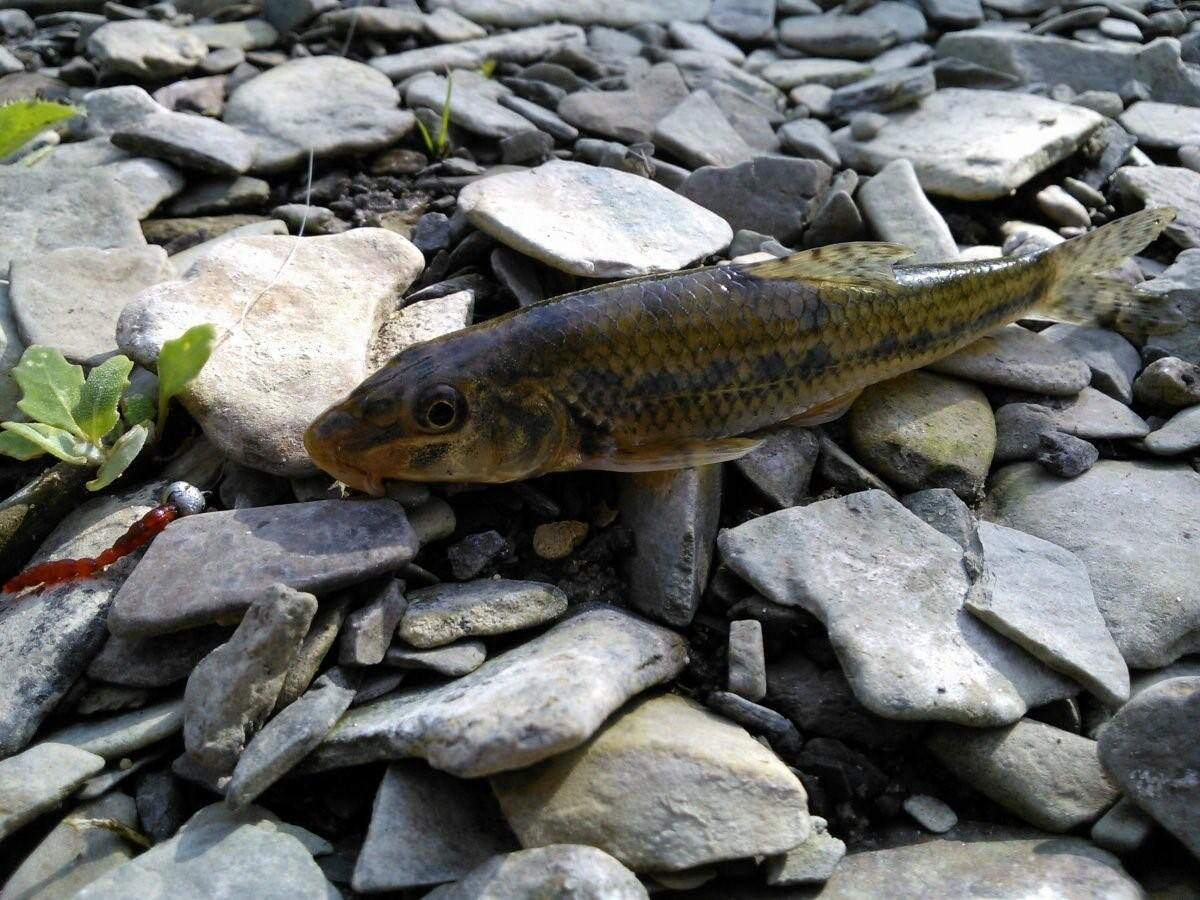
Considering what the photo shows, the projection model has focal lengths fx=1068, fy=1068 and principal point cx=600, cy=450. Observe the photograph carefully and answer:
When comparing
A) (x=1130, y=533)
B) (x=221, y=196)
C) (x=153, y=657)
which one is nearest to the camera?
(x=153, y=657)

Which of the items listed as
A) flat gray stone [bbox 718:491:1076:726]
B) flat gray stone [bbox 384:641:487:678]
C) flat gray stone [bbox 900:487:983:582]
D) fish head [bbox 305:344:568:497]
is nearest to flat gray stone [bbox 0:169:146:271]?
fish head [bbox 305:344:568:497]

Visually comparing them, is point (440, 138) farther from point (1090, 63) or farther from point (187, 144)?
point (1090, 63)

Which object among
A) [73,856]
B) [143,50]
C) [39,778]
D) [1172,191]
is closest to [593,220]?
[39,778]

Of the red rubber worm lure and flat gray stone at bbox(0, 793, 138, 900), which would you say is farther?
the red rubber worm lure

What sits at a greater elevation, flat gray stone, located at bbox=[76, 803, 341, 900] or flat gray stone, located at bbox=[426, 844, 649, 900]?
flat gray stone, located at bbox=[426, 844, 649, 900]

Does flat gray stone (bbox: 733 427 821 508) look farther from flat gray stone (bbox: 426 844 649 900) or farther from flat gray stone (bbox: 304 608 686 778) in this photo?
flat gray stone (bbox: 426 844 649 900)

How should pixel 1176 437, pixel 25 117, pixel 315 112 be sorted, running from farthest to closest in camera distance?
pixel 315 112, pixel 25 117, pixel 1176 437

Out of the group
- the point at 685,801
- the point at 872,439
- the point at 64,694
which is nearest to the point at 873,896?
the point at 685,801

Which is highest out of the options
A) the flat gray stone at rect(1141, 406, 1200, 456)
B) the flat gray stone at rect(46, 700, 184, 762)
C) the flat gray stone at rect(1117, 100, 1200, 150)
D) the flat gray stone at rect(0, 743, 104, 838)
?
the flat gray stone at rect(1117, 100, 1200, 150)
